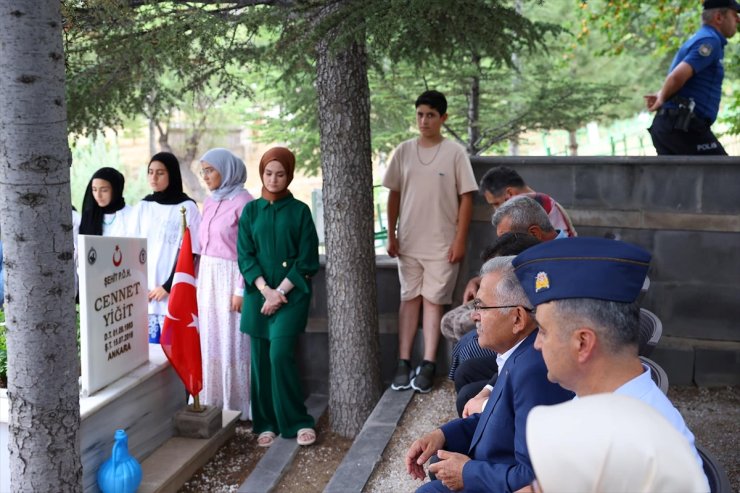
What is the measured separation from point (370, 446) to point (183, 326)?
1.67 metres

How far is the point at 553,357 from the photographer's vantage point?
2.22 metres

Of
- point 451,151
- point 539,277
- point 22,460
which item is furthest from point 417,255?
point 539,277

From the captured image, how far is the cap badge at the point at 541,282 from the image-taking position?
7.56 feet

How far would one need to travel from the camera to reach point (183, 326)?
5797 mm

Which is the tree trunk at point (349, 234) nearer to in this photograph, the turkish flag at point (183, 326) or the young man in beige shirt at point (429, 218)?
the young man in beige shirt at point (429, 218)

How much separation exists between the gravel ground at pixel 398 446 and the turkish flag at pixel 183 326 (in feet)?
2.25

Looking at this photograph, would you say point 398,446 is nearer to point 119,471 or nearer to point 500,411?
point 119,471

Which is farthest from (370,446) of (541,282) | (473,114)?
(473,114)

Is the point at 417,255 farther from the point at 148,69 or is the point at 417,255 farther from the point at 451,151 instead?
the point at 148,69

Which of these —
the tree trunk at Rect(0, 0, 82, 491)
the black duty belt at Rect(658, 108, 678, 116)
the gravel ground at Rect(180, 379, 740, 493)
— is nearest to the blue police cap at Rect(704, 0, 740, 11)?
the black duty belt at Rect(658, 108, 678, 116)

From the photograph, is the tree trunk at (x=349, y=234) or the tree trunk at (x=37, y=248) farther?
the tree trunk at (x=349, y=234)

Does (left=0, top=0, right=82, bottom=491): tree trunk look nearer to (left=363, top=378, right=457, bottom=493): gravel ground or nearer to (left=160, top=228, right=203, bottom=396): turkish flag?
(left=363, top=378, right=457, bottom=493): gravel ground

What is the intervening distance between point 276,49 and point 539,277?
356cm

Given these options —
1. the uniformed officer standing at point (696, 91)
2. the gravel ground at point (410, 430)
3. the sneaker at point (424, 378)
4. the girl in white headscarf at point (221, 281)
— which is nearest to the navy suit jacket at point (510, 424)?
the gravel ground at point (410, 430)
